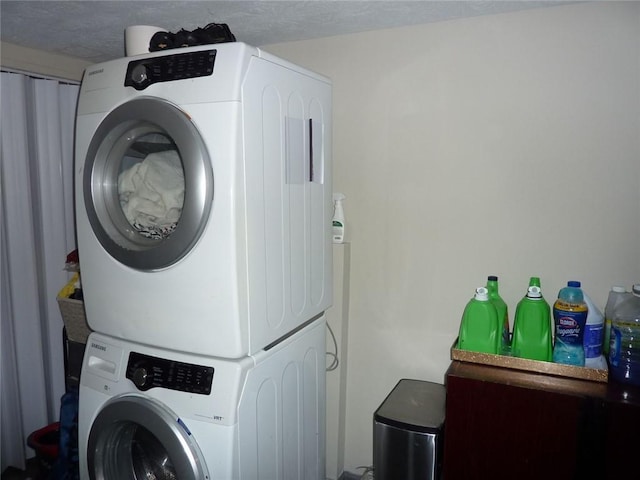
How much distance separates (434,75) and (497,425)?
1.38 m

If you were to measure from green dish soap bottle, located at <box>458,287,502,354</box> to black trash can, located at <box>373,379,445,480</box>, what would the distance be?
31 cm

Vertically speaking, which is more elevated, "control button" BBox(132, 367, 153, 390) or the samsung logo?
the samsung logo

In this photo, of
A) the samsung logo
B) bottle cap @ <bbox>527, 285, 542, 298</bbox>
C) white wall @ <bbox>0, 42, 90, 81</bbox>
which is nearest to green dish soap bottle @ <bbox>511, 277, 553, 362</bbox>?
bottle cap @ <bbox>527, 285, 542, 298</bbox>

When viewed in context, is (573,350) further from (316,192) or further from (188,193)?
(188,193)

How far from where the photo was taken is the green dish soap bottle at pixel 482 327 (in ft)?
5.56

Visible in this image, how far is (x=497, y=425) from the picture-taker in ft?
5.08

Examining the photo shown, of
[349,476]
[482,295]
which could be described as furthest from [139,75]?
[349,476]

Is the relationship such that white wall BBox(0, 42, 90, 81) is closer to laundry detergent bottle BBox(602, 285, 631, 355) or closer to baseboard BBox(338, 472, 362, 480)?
baseboard BBox(338, 472, 362, 480)

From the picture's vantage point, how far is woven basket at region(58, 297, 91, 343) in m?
2.18

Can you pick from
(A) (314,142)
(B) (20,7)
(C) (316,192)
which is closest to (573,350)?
(C) (316,192)

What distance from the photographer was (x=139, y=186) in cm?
156

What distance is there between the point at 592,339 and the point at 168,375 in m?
1.45

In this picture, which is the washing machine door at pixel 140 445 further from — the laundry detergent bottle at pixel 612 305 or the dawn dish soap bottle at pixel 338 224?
the laundry detergent bottle at pixel 612 305

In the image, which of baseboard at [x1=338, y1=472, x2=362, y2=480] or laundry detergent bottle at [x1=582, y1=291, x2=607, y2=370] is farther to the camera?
baseboard at [x1=338, y1=472, x2=362, y2=480]
